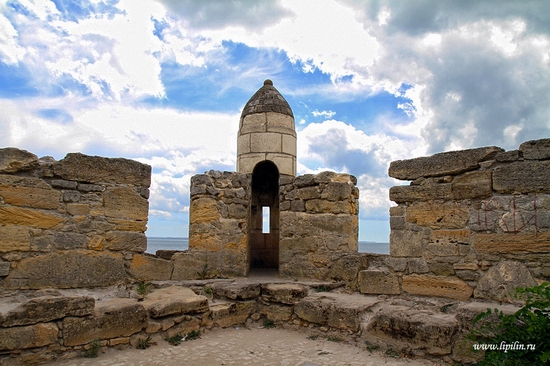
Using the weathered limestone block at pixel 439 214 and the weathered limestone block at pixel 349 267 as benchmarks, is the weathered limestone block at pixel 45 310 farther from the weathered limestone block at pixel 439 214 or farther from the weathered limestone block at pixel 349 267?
the weathered limestone block at pixel 439 214

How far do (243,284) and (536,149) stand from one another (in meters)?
4.40

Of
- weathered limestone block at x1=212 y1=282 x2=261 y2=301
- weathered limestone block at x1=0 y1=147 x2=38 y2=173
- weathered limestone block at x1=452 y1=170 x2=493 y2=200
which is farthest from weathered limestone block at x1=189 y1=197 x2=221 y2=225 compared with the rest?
weathered limestone block at x1=452 y1=170 x2=493 y2=200

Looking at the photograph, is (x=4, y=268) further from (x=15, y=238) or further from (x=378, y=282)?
(x=378, y=282)

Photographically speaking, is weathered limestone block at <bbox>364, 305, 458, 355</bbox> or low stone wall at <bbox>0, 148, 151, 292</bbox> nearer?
weathered limestone block at <bbox>364, 305, 458, 355</bbox>

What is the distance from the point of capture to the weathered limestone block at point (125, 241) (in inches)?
236

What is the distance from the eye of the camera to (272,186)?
36.3 ft

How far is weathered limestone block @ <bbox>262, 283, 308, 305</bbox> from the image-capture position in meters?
6.23

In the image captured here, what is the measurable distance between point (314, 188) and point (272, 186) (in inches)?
137

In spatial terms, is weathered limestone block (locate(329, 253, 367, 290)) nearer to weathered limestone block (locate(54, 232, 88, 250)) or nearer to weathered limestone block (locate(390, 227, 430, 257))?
weathered limestone block (locate(390, 227, 430, 257))

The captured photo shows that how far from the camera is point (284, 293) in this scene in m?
6.29

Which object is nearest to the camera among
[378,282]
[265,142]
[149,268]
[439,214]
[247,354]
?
[247,354]

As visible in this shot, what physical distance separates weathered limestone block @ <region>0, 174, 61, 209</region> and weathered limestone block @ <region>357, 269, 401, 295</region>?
14.4 feet

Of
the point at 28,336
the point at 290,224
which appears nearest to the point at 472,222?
the point at 290,224

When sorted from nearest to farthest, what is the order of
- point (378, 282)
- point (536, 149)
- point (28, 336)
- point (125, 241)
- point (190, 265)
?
point (28, 336), point (536, 149), point (378, 282), point (125, 241), point (190, 265)
